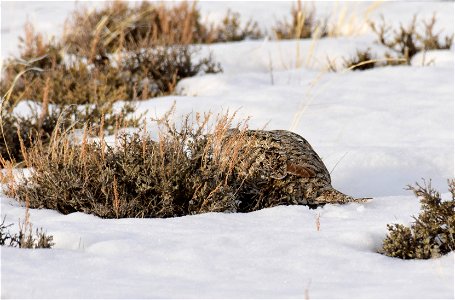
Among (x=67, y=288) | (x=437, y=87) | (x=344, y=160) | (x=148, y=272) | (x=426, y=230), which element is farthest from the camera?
(x=437, y=87)

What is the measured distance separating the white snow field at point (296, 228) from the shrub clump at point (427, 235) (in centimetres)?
7

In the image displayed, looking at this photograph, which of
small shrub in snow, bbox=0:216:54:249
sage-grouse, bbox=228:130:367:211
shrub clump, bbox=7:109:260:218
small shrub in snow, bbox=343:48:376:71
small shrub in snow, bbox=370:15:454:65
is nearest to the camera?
small shrub in snow, bbox=0:216:54:249

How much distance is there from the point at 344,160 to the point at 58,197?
77.7 inches

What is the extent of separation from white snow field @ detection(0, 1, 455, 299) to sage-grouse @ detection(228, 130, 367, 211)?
15 cm

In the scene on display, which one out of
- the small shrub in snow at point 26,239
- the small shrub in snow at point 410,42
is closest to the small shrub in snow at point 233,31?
the small shrub in snow at point 410,42

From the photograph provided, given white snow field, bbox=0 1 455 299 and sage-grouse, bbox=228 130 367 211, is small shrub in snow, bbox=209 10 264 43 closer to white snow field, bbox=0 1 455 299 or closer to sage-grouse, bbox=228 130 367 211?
white snow field, bbox=0 1 455 299

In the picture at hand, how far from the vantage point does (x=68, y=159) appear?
4.48m

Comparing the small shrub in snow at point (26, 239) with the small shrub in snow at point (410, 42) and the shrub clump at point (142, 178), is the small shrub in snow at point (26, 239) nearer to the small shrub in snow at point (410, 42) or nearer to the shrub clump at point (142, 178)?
the shrub clump at point (142, 178)

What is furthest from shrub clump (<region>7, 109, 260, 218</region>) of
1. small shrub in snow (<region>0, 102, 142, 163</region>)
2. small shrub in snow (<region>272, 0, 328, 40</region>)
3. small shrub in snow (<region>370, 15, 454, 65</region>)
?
small shrub in snow (<region>272, 0, 328, 40</region>)

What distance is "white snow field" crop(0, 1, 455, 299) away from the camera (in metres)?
3.07

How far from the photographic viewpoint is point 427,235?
356 cm

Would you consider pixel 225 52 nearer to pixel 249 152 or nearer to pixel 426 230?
pixel 249 152

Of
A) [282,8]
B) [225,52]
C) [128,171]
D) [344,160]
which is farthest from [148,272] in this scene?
[282,8]

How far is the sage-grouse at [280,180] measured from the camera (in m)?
4.48
